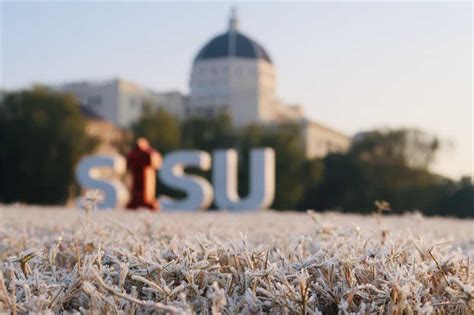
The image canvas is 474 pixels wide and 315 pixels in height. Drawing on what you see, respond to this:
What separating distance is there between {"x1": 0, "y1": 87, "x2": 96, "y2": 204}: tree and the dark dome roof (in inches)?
1629

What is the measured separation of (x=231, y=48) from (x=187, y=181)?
2535 inches

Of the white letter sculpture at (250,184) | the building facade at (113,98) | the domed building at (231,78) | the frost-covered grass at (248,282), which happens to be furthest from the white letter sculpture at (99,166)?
the domed building at (231,78)

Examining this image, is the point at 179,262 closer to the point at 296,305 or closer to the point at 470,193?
the point at 296,305

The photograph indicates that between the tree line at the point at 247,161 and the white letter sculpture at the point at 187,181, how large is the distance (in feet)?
70.9

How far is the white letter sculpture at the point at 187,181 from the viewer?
18406 mm

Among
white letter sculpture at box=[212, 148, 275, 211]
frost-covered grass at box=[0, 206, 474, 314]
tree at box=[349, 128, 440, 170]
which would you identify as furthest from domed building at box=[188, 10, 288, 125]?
frost-covered grass at box=[0, 206, 474, 314]

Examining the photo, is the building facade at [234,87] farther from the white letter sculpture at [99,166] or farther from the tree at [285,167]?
the white letter sculpture at [99,166]

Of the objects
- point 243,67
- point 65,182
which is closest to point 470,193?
point 65,182

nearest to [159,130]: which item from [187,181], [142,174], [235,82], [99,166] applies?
[99,166]

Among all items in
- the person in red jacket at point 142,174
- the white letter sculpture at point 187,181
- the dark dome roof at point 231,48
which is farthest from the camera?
the dark dome roof at point 231,48

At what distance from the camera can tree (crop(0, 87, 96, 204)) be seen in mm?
39594

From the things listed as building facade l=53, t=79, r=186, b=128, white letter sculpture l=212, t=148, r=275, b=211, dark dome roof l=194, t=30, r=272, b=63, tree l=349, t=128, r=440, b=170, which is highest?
dark dome roof l=194, t=30, r=272, b=63

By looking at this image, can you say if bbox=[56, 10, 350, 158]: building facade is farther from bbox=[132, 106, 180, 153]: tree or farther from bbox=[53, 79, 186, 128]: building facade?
bbox=[132, 106, 180, 153]: tree

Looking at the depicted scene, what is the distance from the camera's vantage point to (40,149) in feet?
131
